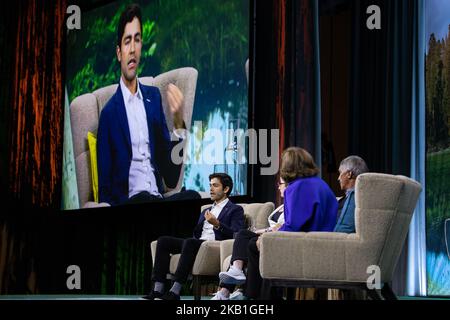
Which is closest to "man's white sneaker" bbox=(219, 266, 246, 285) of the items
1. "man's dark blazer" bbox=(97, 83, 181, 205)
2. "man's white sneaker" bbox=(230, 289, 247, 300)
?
"man's white sneaker" bbox=(230, 289, 247, 300)

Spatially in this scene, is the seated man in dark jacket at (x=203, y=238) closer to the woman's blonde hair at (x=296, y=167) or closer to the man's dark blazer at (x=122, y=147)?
the man's dark blazer at (x=122, y=147)

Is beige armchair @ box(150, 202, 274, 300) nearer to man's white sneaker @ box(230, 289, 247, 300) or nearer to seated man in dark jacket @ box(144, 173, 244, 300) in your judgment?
seated man in dark jacket @ box(144, 173, 244, 300)

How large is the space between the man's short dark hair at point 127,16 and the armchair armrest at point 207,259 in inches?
106

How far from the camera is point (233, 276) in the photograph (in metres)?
4.51

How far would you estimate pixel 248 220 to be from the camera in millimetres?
5586

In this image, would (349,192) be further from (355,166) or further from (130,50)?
(130,50)

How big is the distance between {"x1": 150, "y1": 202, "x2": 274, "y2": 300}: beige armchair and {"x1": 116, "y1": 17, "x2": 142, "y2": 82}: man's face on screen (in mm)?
2076

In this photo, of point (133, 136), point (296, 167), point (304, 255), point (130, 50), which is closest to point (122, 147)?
point (133, 136)

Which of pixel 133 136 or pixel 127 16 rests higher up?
pixel 127 16

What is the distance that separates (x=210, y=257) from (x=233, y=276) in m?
0.90

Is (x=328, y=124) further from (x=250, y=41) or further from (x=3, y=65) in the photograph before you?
(x=3, y=65)
